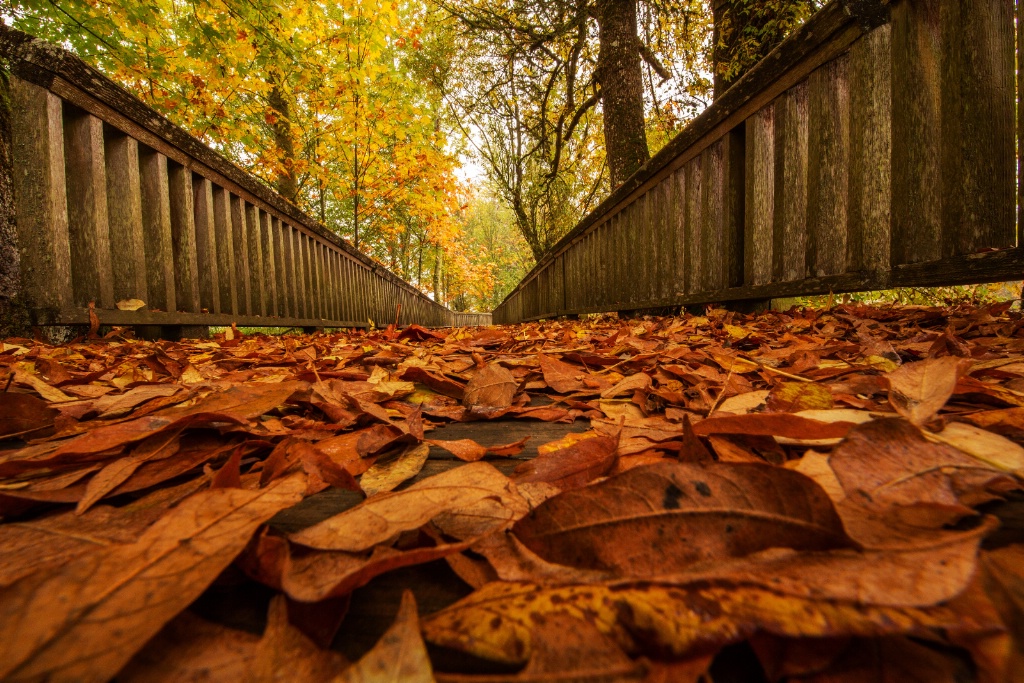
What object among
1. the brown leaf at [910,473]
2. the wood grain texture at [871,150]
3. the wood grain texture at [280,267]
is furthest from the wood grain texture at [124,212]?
the wood grain texture at [871,150]

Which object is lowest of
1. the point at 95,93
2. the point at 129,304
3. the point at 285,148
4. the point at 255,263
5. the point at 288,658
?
the point at 288,658

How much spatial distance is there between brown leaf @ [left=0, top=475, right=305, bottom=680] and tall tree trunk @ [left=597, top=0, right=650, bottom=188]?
538 centimetres

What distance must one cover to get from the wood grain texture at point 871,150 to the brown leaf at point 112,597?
91.5 inches

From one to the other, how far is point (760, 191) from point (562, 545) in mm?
2776

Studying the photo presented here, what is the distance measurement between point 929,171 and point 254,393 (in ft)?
7.48

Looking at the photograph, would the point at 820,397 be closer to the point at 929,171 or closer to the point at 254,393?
the point at 254,393

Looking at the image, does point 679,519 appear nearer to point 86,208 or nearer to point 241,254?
point 86,208

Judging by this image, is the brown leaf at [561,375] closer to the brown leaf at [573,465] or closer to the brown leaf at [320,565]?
the brown leaf at [573,465]

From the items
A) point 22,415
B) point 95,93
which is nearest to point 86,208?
point 95,93

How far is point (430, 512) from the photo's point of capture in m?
0.40

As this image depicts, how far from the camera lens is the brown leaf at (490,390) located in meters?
0.98

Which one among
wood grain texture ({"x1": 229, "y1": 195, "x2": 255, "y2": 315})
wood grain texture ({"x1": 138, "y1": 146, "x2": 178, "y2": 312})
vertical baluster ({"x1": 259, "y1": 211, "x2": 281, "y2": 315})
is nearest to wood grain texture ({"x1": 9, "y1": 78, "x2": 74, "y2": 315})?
wood grain texture ({"x1": 138, "y1": 146, "x2": 178, "y2": 312})

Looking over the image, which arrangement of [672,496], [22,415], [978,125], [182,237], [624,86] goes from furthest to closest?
1. [624,86]
2. [182,237]
3. [978,125]
4. [22,415]
5. [672,496]

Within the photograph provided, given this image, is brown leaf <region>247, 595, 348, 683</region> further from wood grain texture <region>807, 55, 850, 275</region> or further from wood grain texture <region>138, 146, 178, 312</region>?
wood grain texture <region>138, 146, 178, 312</region>
